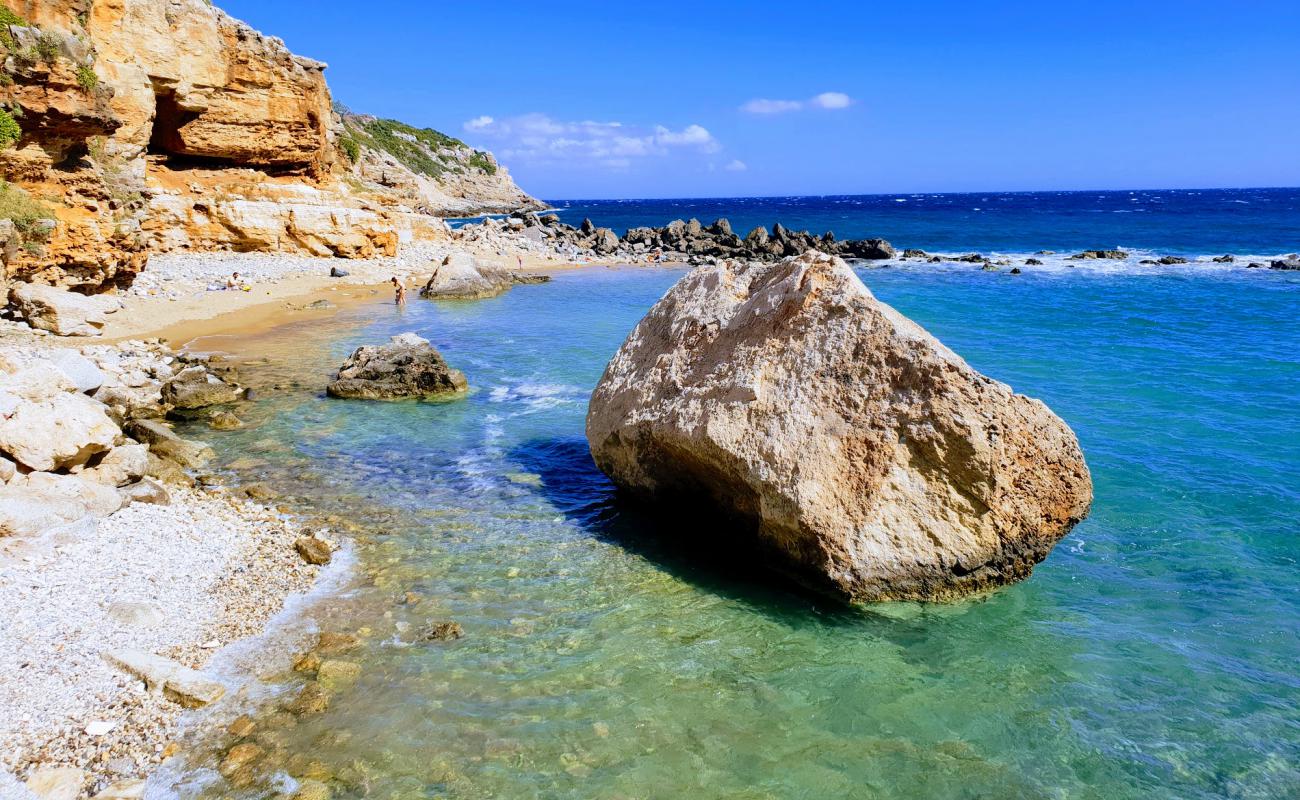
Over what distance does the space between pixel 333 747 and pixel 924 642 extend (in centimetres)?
516

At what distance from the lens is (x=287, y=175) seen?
34.6 m

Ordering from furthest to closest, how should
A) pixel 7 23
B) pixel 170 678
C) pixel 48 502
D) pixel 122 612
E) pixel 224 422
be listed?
pixel 7 23 < pixel 224 422 < pixel 48 502 < pixel 122 612 < pixel 170 678

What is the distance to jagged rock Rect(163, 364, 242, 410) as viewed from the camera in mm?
14781

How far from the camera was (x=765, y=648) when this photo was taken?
732 cm

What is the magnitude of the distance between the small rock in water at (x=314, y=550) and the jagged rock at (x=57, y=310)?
13.4 meters

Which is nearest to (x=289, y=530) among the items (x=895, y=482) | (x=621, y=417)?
(x=621, y=417)

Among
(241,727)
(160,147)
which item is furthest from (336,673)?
(160,147)

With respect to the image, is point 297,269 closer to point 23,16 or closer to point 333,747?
point 23,16

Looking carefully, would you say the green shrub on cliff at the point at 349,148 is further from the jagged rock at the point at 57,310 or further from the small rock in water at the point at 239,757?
the small rock in water at the point at 239,757

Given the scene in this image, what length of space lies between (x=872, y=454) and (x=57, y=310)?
19.0m

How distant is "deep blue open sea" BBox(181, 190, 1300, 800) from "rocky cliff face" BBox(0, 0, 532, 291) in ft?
29.0

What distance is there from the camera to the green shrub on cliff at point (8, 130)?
54.8 feet

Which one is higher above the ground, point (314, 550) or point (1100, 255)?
point (1100, 255)

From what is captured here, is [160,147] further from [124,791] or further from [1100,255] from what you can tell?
[1100,255]
